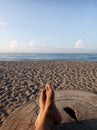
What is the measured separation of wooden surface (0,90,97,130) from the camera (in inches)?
87.0

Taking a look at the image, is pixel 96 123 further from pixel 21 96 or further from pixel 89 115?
pixel 21 96

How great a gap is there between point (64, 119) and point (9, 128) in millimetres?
623

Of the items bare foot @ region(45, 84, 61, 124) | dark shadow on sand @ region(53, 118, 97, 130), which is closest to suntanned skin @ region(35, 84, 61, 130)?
bare foot @ region(45, 84, 61, 124)

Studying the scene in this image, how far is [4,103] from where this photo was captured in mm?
4973

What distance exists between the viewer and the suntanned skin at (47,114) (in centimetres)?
186

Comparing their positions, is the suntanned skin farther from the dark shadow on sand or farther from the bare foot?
the dark shadow on sand

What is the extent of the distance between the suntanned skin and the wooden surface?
0.61 feet

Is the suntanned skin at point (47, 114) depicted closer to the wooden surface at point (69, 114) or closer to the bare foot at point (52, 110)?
the bare foot at point (52, 110)

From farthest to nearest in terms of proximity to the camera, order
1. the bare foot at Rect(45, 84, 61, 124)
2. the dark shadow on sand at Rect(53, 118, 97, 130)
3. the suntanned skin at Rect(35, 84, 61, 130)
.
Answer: the dark shadow on sand at Rect(53, 118, 97, 130)
the bare foot at Rect(45, 84, 61, 124)
the suntanned skin at Rect(35, 84, 61, 130)

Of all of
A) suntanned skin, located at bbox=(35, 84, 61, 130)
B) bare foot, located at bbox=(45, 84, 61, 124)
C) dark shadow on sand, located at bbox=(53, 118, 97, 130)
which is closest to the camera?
suntanned skin, located at bbox=(35, 84, 61, 130)

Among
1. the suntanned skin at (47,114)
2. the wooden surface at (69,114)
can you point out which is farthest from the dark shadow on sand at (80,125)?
the suntanned skin at (47,114)

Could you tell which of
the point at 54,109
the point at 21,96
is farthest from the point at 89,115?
the point at 21,96

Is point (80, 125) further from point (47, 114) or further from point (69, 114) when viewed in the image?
point (47, 114)

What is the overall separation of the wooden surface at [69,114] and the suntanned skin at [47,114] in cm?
19
